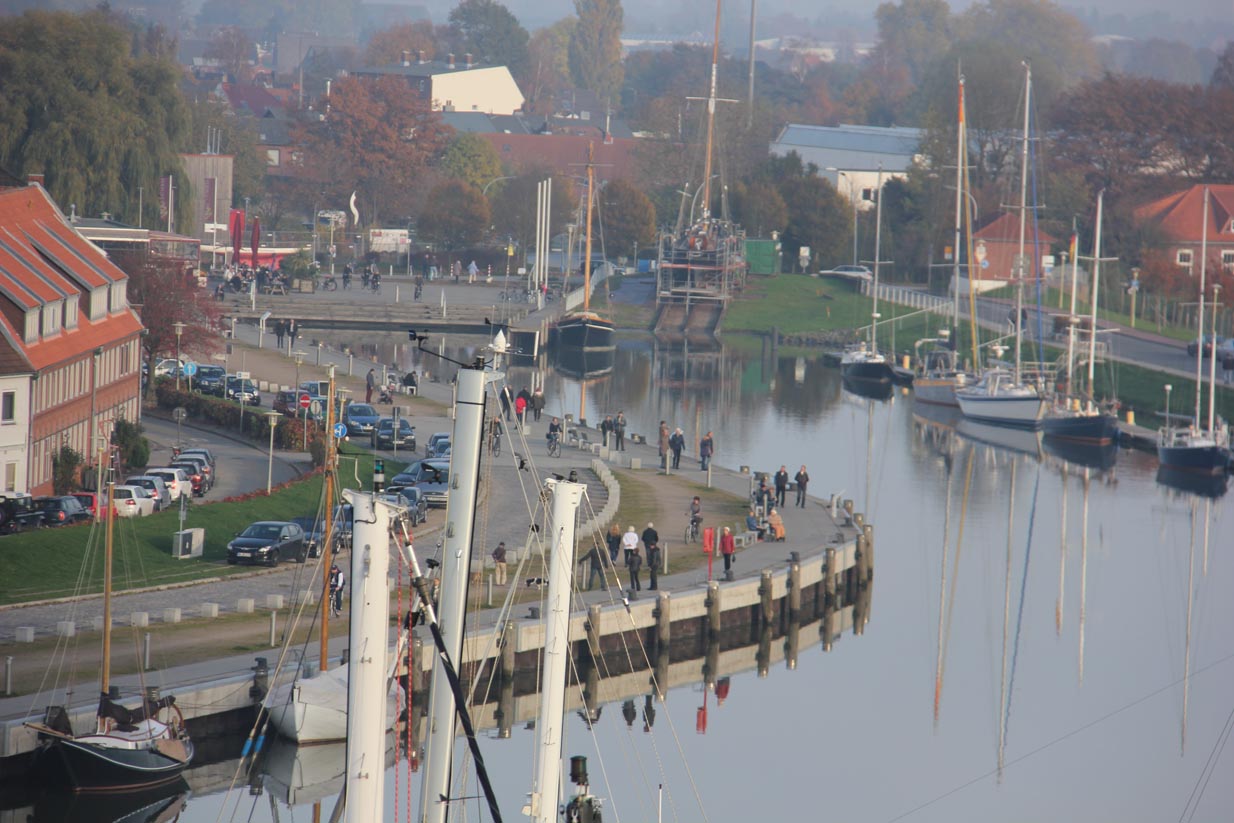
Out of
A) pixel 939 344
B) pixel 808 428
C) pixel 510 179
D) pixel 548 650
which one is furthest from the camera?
pixel 510 179

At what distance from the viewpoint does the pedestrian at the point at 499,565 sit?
48469 mm

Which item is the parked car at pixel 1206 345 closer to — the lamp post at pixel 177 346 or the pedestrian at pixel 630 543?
the lamp post at pixel 177 346

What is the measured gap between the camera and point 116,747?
35094 millimetres

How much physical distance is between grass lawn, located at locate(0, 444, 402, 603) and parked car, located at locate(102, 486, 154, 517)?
0.37 meters

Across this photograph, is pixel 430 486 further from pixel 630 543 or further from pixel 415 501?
pixel 630 543

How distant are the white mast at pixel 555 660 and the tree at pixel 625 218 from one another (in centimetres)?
12102

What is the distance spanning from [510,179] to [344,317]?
42.7 meters

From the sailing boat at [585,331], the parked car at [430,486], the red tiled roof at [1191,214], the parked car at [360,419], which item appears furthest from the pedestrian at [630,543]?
the red tiled roof at [1191,214]

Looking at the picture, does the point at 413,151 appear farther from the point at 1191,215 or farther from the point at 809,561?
the point at 809,561

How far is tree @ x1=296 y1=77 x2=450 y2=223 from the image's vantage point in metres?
162

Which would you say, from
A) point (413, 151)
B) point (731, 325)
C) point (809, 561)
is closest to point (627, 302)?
point (731, 325)

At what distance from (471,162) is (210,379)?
3518 inches

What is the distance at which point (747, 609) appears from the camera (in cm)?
5050

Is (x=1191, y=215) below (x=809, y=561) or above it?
above
